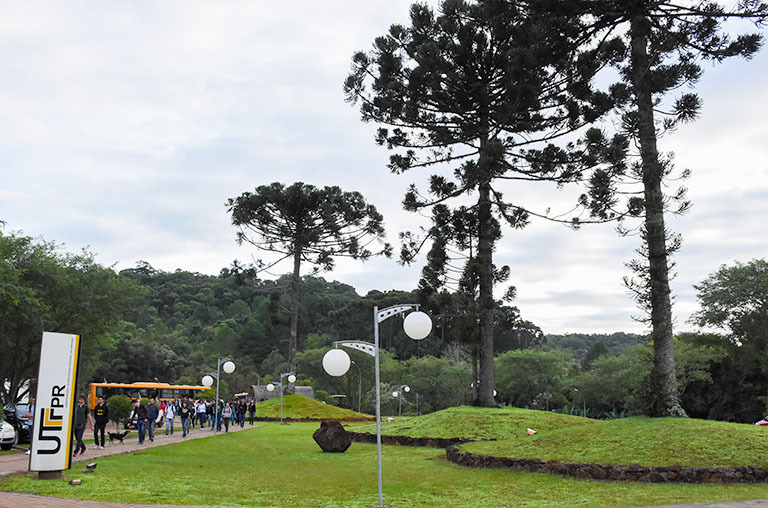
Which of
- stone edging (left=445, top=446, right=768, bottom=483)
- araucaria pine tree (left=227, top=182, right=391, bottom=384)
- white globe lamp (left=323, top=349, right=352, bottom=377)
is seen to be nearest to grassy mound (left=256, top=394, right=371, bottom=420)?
araucaria pine tree (left=227, top=182, right=391, bottom=384)

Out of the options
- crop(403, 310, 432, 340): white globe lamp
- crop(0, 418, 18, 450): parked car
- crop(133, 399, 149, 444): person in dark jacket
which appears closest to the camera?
crop(403, 310, 432, 340): white globe lamp

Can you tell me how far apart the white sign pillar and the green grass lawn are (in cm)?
35

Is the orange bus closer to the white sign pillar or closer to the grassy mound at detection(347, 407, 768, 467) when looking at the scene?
the white sign pillar

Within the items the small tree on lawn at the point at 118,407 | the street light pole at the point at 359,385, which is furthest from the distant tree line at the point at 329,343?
the small tree on lawn at the point at 118,407

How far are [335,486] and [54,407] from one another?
500cm

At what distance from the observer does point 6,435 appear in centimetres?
1501

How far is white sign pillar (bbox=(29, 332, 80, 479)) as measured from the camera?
1004cm

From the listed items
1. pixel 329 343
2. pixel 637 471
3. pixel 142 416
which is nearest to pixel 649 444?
pixel 637 471

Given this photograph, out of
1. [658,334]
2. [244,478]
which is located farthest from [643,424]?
[244,478]

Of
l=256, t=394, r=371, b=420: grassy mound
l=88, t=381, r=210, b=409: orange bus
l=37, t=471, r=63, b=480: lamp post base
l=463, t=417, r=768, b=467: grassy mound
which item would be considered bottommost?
l=256, t=394, r=371, b=420: grassy mound

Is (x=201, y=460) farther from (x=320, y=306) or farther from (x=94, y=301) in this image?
(x=320, y=306)

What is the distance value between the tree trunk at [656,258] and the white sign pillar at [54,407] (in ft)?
42.8

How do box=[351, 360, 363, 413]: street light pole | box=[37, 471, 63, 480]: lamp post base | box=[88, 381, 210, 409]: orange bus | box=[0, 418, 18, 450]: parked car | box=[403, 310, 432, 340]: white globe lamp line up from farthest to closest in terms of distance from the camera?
box=[351, 360, 363, 413]: street light pole < box=[88, 381, 210, 409]: orange bus < box=[0, 418, 18, 450]: parked car < box=[37, 471, 63, 480]: lamp post base < box=[403, 310, 432, 340]: white globe lamp

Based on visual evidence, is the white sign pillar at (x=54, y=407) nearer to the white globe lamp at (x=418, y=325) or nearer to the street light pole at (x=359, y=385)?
the white globe lamp at (x=418, y=325)
